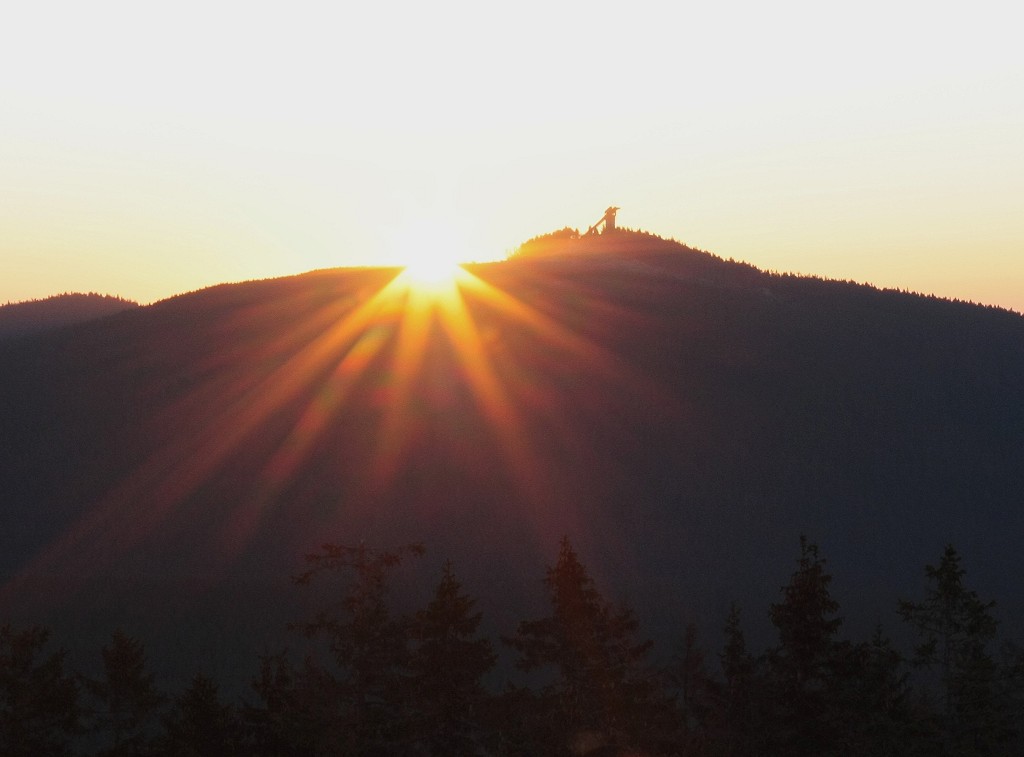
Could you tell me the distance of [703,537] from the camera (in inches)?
3098

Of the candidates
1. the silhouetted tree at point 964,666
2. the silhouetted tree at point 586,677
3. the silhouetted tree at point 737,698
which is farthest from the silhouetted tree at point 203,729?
the silhouetted tree at point 964,666

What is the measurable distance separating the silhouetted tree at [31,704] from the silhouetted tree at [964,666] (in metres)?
13.4

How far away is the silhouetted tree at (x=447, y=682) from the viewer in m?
18.3

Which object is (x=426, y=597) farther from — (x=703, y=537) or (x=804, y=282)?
(x=804, y=282)

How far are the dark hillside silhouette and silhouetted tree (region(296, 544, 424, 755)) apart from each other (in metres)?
37.0

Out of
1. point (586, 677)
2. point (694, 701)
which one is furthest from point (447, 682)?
point (694, 701)

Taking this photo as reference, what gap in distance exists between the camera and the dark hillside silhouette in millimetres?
68812

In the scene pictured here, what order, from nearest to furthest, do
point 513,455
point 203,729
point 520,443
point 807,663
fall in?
point 807,663
point 203,729
point 513,455
point 520,443

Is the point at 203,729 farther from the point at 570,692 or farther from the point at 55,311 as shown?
the point at 55,311

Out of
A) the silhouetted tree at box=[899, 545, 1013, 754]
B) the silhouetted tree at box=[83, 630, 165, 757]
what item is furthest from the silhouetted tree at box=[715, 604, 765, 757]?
the silhouetted tree at box=[83, 630, 165, 757]

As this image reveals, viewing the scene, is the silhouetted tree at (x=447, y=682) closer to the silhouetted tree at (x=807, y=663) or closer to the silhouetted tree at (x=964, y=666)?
the silhouetted tree at (x=807, y=663)

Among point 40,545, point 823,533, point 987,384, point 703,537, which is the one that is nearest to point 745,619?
point 703,537

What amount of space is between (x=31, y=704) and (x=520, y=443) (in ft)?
215

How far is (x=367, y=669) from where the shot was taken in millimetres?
18984
